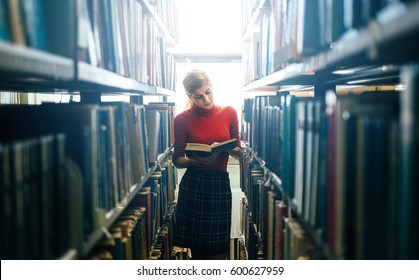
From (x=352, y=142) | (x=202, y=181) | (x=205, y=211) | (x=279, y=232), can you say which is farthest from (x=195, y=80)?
(x=352, y=142)

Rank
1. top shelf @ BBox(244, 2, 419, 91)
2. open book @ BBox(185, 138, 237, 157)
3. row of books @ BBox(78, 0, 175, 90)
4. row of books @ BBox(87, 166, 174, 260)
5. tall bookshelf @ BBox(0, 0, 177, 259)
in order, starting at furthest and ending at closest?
open book @ BBox(185, 138, 237, 157) < row of books @ BBox(87, 166, 174, 260) < row of books @ BBox(78, 0, 175, 90) < tall bookshelf @ BBox(0, 0, 177, 259) < top shelf @ BBox(244, 2, 419, 91)

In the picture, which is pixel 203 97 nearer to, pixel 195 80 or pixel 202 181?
pixel 195 80

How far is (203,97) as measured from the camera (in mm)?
2059

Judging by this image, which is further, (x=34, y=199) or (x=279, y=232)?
(x=279, y=232)

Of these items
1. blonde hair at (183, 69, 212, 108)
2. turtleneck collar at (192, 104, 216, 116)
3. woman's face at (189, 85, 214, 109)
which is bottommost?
turtleneck collar at (192, 104, 216, 116)

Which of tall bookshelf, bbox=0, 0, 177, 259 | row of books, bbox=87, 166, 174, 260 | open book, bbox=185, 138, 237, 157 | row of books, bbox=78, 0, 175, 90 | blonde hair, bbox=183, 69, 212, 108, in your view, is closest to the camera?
tall bookshelf, bbox=0, 0, 177, 259

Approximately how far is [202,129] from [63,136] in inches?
54.2

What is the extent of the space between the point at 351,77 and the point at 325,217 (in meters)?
0.70

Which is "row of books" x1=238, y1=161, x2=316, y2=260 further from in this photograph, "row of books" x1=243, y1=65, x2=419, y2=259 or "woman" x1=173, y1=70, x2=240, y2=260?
"woman" x1=173, y1=70, x2=240, y2=260

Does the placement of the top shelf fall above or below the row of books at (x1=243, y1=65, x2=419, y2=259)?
above

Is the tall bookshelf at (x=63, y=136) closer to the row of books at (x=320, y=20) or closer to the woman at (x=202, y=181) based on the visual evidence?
the row of books at (x=320, y=20)

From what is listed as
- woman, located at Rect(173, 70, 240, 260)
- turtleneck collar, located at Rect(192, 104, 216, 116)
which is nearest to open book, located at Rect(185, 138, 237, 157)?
woman, located at Rect(173, 70, 240, 260)

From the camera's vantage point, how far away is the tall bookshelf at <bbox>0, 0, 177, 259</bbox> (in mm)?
596

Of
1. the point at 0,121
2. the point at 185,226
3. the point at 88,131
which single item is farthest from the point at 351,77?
the point at 185,226
